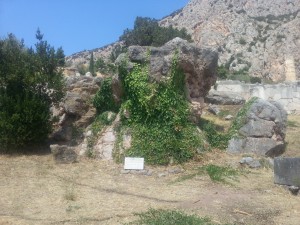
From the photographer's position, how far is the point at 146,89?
1337cm

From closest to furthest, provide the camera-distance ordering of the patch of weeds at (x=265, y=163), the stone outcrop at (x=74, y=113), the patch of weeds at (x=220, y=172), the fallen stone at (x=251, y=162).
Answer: the patch of weeds at (x=220, y=172), the fallen stone at (x=251, y=162), the patch of weeds at (x=265, y=163), the stone outcrop at (x=74, y=113)

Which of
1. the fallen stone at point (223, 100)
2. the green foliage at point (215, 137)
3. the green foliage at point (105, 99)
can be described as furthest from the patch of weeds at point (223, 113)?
the green foliage at point (105, 99)

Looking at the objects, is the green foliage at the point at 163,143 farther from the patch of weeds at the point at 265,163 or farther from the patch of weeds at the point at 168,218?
the patch of weeds at the point at 168,218

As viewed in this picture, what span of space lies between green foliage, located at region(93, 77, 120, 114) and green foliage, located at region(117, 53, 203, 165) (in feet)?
3.71

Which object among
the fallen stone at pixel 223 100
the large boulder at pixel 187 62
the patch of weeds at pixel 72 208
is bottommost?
the patch of weeds at pixel 72 208

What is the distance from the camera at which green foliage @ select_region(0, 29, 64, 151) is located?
1312 cm

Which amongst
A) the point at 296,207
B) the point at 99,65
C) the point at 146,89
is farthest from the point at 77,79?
the point at 99,65

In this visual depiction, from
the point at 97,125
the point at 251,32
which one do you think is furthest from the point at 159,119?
the point at 251,32

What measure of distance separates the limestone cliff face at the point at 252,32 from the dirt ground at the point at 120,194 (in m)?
44.0

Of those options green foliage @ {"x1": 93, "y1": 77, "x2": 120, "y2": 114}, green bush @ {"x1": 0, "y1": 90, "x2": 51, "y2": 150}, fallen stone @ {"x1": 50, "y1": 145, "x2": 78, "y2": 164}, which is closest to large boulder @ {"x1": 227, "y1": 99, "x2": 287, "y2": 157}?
green foliage @ {"x1": 93, "y1": 77, "x2": 120, "y2": 114}

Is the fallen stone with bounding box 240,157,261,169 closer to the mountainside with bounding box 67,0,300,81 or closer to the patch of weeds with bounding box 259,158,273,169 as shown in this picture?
the patch of weeds with bounding box 259,158,273,169

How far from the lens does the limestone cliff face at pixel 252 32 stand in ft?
195

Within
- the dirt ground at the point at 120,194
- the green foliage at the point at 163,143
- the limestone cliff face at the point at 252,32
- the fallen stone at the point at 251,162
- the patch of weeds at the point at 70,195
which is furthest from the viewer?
the limestone cliff face at the point at 252,32

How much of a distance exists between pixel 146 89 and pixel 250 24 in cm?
6014
